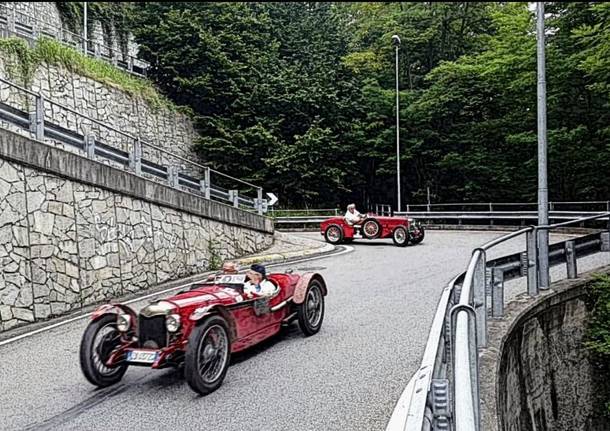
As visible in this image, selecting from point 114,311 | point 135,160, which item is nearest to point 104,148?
point 135,160

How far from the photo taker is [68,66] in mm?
23422

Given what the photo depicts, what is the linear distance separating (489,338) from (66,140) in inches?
360

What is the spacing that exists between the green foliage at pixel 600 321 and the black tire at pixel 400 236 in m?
9.86

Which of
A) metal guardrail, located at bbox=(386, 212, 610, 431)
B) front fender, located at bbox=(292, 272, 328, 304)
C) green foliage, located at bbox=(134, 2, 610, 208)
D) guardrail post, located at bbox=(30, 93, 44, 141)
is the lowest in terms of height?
front fender, located at bbox=(292, 272, 328, 304)

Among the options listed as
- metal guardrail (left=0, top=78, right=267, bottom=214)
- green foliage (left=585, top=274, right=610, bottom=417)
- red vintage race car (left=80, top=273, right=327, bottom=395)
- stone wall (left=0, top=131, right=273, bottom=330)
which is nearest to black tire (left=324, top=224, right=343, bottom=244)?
metal guardrail (left=0, top=78, right=267, bottom=214)

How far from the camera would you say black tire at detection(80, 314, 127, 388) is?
618cm

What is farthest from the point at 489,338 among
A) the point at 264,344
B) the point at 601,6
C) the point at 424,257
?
the point at 601,6

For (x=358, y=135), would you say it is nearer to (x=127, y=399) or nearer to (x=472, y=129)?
(x=472, y=129)

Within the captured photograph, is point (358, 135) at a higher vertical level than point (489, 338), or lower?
higher

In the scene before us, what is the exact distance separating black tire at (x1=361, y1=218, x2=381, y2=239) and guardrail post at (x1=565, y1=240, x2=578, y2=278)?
33.8ft

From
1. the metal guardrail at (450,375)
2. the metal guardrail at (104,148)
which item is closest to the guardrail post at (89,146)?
the metal guardrail at (104,148)

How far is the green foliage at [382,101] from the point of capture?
92.5 feet

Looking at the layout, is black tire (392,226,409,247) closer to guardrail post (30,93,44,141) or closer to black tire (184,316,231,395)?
guardrail post (30,93,44,141)

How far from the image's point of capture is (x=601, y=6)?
17031mm
